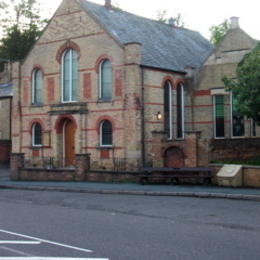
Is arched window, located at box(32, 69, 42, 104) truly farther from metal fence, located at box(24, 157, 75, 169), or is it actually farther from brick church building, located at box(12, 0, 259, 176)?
metal fence, located at box(24, 157, 75, 169)

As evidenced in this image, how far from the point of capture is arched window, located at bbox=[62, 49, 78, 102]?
3030 cm

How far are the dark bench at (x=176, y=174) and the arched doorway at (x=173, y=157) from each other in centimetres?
82

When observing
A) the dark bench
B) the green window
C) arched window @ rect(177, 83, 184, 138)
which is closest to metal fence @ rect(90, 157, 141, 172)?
the dark bench

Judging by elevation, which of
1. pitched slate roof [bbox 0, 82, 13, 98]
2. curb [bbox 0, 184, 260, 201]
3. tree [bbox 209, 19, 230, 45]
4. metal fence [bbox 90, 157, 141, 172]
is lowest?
curb [bbox 0, 184, 260, 201]

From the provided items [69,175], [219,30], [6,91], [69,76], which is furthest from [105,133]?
[219,30]

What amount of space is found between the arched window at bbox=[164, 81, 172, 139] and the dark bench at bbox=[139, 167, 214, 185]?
260 inches

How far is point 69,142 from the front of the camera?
3083cm

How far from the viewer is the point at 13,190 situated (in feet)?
77.3

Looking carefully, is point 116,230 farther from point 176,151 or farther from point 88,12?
point 88,12

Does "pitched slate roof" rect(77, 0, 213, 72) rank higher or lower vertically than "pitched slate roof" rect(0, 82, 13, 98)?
higher

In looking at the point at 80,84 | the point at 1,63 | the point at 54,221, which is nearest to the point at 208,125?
the point at 80,84

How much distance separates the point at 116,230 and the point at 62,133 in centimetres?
1990

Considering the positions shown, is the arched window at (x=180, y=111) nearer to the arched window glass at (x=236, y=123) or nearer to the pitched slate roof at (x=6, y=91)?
the arched window glass at (x=236, y=123)

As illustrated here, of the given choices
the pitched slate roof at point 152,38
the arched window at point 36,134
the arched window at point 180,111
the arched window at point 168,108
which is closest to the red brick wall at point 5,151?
the arched window at point 36,134
